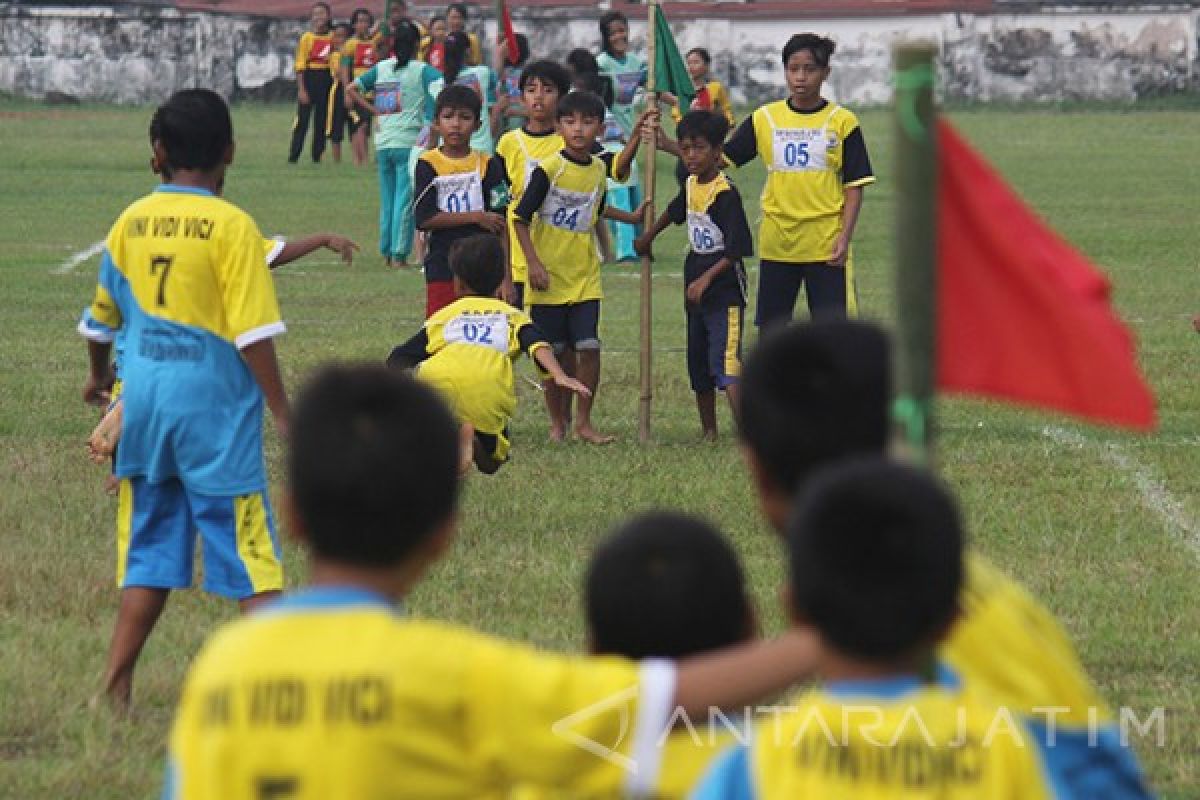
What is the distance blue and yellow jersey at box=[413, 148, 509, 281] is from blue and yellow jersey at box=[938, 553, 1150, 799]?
9126mm

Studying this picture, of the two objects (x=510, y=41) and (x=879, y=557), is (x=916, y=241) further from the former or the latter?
(x=510, y=41)

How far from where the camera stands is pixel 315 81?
115ft

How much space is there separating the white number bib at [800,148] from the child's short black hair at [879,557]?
9.17m

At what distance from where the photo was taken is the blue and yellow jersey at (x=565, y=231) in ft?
40.5

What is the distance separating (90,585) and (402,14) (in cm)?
2121

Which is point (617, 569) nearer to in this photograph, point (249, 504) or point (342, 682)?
point (342, 682)

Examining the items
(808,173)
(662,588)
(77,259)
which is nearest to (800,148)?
(808,173)

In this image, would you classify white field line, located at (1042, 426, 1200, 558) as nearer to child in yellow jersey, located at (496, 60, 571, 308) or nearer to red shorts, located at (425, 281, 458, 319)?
child in yellow jersey, located at (496, 60, 571, 308)

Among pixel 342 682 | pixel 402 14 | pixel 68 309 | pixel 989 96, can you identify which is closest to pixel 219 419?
pixel 342 682

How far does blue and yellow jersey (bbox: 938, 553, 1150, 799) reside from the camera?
3541 millimetres

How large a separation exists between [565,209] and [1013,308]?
8943 mm

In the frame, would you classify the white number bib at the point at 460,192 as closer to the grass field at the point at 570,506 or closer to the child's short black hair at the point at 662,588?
the grass field at the point at 570,506

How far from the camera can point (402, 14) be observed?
29.2 metres

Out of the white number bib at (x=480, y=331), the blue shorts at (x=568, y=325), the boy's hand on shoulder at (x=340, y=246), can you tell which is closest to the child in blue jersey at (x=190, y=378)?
the boy's hand on shoulder at (x=340, y=246)
